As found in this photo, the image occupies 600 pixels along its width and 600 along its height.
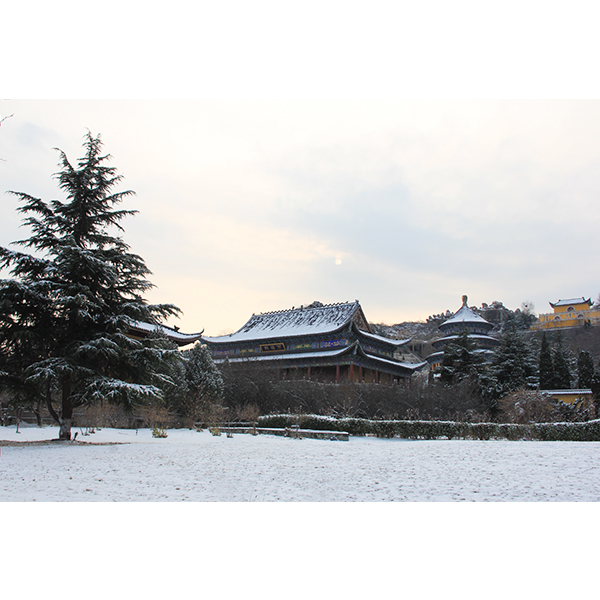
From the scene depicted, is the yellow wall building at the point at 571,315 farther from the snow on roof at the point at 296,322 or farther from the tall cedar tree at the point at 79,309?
the tall cedar tree at the point at 79,309

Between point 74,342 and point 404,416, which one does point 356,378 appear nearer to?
point 404,416

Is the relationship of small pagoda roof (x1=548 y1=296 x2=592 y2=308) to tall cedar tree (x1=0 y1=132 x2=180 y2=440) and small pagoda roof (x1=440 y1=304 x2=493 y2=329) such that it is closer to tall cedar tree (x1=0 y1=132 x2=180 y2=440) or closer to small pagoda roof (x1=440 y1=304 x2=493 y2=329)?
small pagoda roof (x1=440 y1=304 x2=493 y2=329)

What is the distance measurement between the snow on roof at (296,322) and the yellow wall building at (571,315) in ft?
121

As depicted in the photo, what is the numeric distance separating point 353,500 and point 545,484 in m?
2.75

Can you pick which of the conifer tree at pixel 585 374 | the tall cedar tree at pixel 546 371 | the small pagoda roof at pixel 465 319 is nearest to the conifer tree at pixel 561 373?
the tall cedar tree at pixel 546 371

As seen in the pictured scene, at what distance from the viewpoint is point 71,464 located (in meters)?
8.25

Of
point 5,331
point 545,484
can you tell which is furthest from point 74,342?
point 545,484

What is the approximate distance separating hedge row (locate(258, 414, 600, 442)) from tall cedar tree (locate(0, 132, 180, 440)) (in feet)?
18.3

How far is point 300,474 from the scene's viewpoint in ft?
24.3

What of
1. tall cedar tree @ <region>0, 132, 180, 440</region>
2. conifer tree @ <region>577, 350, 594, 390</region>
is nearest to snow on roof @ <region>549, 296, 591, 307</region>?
conifer tree @ <region>577, 350, 594, 390</region>

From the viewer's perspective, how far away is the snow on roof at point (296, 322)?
3325 cm

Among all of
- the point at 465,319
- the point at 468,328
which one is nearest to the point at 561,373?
the point at 468,328

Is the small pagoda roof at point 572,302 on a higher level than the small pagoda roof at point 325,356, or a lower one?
higher

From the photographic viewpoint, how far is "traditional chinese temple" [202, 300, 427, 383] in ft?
102
